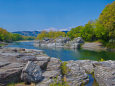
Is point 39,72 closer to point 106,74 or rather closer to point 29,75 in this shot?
point 29,75

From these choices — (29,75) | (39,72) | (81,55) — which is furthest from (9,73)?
(81,55)

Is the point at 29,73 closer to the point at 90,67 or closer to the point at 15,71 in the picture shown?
the point at 15,71

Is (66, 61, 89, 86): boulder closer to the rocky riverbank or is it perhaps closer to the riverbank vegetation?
the rocky riverbank

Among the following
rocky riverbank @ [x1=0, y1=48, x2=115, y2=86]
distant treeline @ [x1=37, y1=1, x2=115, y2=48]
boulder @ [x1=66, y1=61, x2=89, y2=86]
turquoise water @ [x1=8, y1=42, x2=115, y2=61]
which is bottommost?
turquoise water @ [x1=8, y1=42, x2=115, y2=61]

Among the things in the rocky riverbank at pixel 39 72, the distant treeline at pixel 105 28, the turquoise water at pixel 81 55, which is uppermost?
the distant treeline at pixel 105 28

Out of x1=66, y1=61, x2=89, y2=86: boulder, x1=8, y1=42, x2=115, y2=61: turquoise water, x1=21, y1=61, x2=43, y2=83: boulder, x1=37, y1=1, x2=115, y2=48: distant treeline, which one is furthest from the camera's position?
x1=37, y1=1, x2=115, y2=48: distant treeline

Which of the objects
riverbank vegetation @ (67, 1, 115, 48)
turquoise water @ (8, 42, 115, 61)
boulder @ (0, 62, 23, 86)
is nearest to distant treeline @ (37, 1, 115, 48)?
riverbank vegetation @ (67, 1, 115, 48)

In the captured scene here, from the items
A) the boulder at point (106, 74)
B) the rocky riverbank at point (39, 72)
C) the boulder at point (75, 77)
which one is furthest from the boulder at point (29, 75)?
the boulder at point (106, 74)

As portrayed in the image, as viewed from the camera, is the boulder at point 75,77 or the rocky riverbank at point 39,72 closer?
the rocky riverbank at point 39,72

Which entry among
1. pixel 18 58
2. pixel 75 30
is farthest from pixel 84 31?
pixel 18 58

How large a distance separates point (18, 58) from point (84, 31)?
76.3m

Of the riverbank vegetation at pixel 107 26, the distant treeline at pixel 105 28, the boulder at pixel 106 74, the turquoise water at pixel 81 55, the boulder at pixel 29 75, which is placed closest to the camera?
the boulder at pixel 29 75

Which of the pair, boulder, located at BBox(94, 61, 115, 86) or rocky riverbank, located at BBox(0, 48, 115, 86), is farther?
boulder, located at BBox(94, 61, 115, 86)

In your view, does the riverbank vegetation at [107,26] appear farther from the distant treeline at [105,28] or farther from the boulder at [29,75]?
the boulder at [29,75]
